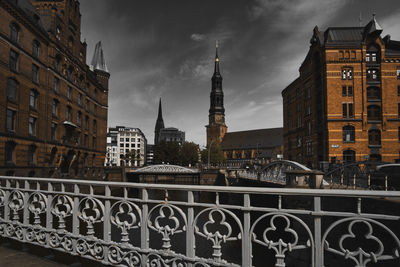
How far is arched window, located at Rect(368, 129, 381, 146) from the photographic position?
25.1m

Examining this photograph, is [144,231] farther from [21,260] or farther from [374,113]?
[374,113]

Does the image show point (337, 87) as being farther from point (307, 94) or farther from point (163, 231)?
point (163, 231)

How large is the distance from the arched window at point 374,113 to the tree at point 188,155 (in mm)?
41072

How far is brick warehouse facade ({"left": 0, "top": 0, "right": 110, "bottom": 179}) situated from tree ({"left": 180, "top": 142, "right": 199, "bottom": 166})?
2762 cm

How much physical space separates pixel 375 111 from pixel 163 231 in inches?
1218

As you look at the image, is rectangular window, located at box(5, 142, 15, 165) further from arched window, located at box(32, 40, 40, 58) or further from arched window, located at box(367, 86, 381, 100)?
arched window, located at box(367, 86, 381, 100)

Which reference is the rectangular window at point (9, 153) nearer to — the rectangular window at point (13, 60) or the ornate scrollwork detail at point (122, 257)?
the rectangular window at point (13, 60)

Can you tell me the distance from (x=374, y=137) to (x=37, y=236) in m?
30.9

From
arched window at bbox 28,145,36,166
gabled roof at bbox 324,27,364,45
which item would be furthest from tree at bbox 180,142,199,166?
gabled roof at bbox 324,27,364,45

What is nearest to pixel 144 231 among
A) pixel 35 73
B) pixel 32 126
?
pixel 32 126

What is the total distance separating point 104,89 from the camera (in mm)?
38062

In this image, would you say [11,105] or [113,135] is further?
[113,135]

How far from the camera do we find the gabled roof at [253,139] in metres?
88.6

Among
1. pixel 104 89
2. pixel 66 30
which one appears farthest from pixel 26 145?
pixel 104 89
